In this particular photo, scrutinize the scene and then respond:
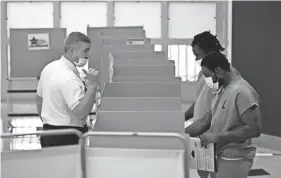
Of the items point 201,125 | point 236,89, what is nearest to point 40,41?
point 201,125

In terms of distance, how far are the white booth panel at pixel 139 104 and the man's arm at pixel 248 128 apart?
1.10ft

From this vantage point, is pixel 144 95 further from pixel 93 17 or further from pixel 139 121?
pixel 93 17

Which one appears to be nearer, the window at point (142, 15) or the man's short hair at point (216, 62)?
the man's short hair at point (216, 62)

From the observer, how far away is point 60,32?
274 inches

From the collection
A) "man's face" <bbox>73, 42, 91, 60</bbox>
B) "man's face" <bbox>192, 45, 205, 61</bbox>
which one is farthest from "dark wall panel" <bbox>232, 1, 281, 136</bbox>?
"man's face" <bbox>73, 42, 91, 60</bbox>

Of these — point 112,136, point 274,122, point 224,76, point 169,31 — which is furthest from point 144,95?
point 169,31

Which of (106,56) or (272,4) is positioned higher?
(272,4)

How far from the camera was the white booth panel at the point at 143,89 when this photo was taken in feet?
9.55

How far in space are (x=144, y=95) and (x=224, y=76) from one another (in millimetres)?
565

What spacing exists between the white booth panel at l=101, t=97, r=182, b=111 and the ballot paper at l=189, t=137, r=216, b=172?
0.22 m

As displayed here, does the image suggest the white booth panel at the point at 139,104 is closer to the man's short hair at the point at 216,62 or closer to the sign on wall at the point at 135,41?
the man's short hair at the point at 216,62

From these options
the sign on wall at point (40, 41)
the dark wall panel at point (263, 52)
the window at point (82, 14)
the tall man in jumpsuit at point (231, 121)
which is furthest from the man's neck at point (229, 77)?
the window at point (82, 14)

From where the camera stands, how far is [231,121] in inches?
97.9

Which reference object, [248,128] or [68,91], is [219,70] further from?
[68,91]
